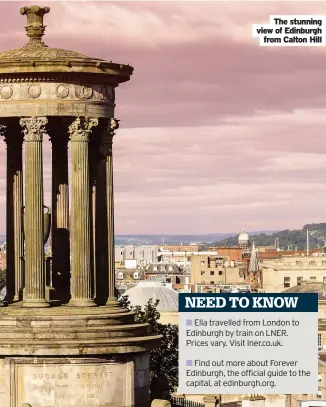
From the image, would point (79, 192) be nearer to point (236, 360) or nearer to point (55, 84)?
point (55, 84)

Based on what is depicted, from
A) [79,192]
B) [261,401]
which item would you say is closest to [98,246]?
[79,192]

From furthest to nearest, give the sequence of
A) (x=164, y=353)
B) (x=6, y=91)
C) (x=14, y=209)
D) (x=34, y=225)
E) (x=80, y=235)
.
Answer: (x=164, y=353) < (x=14, y=209) < (x=6, y=91) < (x=80, y=235) < (x=34, y=225)

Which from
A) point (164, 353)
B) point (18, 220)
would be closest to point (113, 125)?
point (18, 220)

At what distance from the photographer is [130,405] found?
68125 mm

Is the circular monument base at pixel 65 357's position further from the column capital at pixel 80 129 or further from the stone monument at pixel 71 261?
the column capital at pixel 80 129

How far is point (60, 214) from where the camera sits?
2785 inches

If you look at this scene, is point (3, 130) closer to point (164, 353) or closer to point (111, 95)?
point (111, 95)

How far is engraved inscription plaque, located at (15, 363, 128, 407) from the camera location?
6719 centimetres

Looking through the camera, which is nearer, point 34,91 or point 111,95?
point 34,91

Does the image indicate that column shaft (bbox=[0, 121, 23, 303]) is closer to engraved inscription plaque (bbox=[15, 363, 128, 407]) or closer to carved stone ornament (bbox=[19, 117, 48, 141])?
carved stone ornament (bbox=[19, 117, 48, 141])

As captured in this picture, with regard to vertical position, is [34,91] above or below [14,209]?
above

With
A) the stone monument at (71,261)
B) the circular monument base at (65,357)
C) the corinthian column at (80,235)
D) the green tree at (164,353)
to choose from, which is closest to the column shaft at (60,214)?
the stone monument at (71,261)

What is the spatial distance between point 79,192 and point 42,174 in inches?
48.7

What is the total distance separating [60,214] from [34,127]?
3.85 meters
